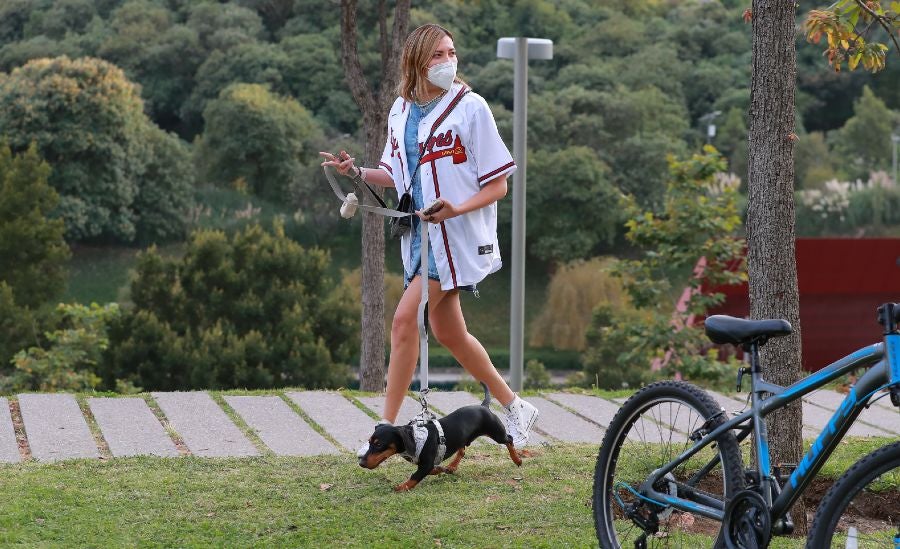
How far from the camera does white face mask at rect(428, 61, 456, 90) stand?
4.80 m

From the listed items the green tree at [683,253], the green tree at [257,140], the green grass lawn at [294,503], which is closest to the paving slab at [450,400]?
the green grass lawn at [294,503]

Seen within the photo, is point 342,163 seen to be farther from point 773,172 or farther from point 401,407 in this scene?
point 401,407

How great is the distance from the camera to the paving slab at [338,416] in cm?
578

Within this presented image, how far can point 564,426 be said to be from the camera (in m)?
6.15

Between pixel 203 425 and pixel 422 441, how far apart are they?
1.64 m

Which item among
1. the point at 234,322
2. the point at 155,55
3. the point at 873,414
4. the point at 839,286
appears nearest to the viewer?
the point at 873,414

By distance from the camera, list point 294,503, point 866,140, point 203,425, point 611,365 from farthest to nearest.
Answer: point 866,140 → point 611,365 → point 203,425 → point 294,503

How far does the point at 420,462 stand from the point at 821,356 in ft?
62.8

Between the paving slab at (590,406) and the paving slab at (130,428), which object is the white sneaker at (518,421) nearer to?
the paving slab at (590,406)

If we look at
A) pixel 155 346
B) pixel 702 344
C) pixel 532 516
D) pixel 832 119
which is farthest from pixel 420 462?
pixel 832 119

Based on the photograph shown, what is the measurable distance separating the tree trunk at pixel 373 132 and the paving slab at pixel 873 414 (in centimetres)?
279

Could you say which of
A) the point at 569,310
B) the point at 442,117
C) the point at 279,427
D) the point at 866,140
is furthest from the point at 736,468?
the point at 866,140

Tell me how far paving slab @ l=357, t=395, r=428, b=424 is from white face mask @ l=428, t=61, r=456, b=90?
1.97 m

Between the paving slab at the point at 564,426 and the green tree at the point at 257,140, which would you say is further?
the green tree at the point at 257,140
